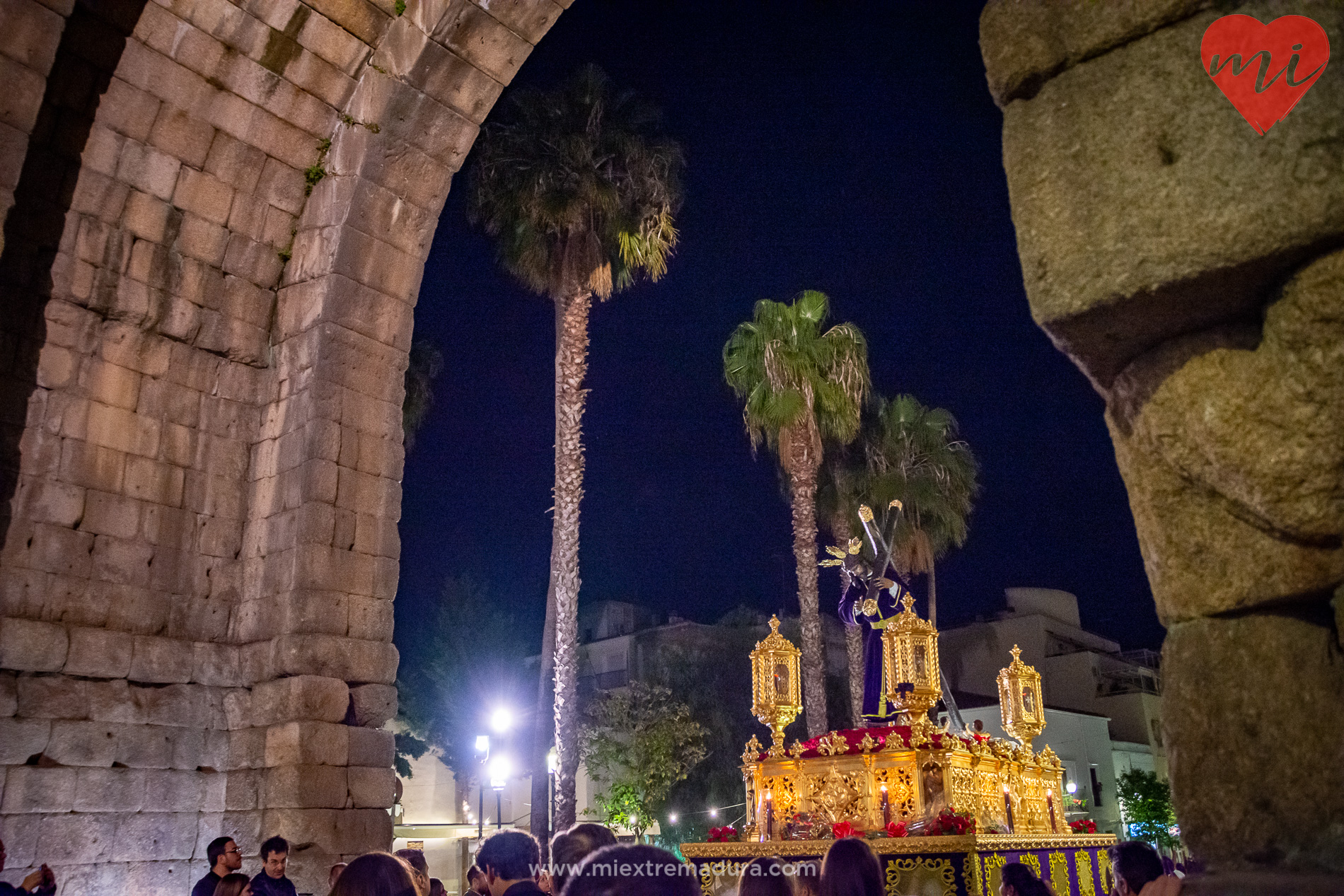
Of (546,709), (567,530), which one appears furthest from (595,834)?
(546,709)

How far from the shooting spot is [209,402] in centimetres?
866

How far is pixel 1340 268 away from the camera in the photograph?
60.4 inches

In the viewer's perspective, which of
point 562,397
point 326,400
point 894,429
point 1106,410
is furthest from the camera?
point 894,429

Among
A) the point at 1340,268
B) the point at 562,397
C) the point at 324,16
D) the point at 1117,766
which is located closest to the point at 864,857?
the point at 1340,268

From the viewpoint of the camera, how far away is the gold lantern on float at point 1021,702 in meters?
9.85

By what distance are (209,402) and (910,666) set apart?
6937 mm

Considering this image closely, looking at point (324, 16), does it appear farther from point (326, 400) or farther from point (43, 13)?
point (326, 400)

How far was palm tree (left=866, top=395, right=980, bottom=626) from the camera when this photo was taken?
2309 cm

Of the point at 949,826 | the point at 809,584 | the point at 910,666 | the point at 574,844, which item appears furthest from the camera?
Answer: the point at 809,584

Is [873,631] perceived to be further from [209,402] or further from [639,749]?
[639,749]

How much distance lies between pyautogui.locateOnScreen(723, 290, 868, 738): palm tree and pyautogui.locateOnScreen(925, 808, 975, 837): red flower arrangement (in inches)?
510

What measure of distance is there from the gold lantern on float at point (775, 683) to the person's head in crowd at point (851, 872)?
6.85 m

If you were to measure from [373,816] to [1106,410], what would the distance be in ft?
24.5

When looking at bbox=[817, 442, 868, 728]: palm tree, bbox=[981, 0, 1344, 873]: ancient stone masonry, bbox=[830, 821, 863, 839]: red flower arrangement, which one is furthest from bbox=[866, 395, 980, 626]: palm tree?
bbox=[981, 0, 1344, 873]: ancient stone masonry
